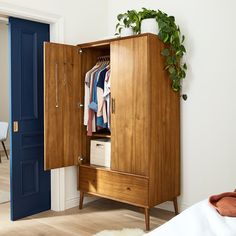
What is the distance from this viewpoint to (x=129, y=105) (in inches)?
130

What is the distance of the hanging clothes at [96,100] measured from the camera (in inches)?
144

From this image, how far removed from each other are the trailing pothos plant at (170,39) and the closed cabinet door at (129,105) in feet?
0.85

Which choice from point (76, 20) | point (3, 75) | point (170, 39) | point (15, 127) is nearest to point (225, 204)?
point (170, 39)

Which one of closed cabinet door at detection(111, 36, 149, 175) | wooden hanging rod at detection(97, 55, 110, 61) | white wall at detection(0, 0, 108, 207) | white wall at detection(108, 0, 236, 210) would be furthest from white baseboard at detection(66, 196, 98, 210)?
wooden hanging rod at detection(97, 55, 110, 61)

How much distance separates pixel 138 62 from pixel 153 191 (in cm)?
123

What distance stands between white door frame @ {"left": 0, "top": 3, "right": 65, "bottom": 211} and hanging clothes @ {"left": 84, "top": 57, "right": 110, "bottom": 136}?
0.51m

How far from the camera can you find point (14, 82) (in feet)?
11.3

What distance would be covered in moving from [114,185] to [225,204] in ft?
6.17

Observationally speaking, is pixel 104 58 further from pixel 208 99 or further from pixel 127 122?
pixel 208 99

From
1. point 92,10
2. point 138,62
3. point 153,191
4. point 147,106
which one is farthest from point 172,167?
point 92,10

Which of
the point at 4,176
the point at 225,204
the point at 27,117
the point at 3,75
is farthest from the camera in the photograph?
the point at 3,75

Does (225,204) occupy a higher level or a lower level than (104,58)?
lower

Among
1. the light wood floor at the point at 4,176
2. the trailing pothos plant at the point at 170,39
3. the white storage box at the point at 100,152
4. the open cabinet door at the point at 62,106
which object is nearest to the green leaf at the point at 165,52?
the trailing pothos plant at the point at 170,39

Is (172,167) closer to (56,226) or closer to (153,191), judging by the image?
(153,191)
